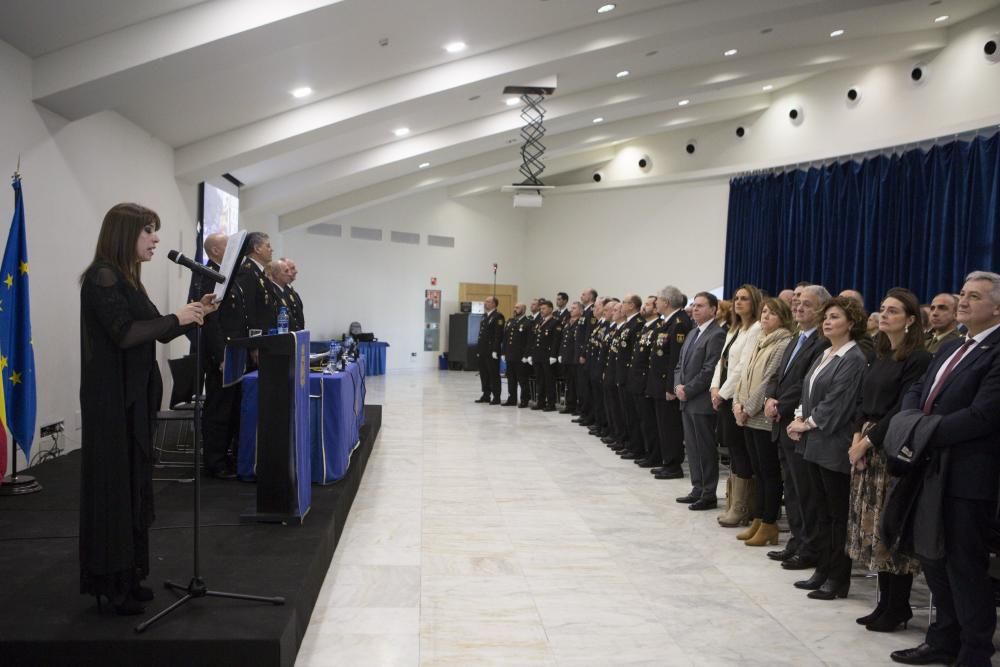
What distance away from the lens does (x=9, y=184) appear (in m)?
4.67

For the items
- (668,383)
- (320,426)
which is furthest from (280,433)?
(668,383)

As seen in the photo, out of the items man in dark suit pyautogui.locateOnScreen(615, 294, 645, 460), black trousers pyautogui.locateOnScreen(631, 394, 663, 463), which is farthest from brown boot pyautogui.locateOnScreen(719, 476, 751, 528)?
man in dark suit pyautogui.locateOnScreen(615, 294, 645, 460)

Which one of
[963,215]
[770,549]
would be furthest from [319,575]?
[963,215]

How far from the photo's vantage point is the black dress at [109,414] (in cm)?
251

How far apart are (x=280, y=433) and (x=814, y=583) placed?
Answer: 9.35 ft

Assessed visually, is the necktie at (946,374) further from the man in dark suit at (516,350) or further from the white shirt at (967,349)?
the man in dark suit at (516,350)

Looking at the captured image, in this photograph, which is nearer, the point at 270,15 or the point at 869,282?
the point at 270,15

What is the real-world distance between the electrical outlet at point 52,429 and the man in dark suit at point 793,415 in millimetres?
4699

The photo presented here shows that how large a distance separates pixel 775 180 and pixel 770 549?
8783mm

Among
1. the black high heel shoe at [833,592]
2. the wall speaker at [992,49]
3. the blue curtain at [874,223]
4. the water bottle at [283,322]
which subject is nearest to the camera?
the black high heel shoe at [833,592]

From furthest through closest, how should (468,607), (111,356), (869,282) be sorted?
(869,282)
(468,607)
(111,356)

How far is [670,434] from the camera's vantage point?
647 cm

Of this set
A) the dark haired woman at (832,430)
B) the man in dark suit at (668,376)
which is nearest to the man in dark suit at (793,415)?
the dark haired woman at (832,430)

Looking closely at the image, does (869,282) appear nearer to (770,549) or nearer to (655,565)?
(770,549)
